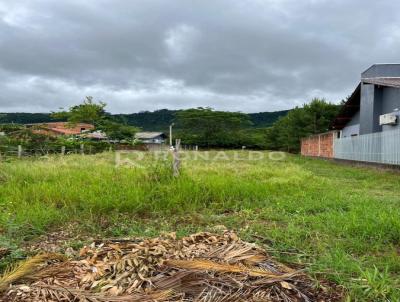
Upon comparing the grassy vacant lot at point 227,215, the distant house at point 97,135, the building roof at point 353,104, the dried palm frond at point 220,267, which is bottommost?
the grassy vacant lot at point 227,215

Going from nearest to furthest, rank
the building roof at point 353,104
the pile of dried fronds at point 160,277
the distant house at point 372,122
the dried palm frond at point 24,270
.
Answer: the pile of dried fronds at point 160,277
the dried palm frond at point 24,270
the distant house at point 372,122
the building roof at point 353,104

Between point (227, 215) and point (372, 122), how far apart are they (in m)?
13.0

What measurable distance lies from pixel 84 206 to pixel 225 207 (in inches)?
67.3

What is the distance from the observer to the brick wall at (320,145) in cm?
2009

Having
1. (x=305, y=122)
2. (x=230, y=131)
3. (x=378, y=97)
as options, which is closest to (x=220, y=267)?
(x=378, y=97)

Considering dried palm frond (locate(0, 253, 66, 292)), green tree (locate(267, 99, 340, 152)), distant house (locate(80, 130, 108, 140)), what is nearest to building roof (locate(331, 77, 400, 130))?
green tree (locate(267, 99, 340, 152))

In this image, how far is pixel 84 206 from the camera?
4.55 metres

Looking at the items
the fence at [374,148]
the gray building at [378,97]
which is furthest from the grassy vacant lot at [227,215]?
the gray building at [378,97]

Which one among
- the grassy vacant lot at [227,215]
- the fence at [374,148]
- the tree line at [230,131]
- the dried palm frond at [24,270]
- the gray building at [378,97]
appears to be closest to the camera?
the dried palm frond at [24,270]

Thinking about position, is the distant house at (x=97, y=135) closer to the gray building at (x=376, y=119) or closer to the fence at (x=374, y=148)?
the gray building at (x=376, y=119)

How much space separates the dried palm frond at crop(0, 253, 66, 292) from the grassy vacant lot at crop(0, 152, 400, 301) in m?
0.37

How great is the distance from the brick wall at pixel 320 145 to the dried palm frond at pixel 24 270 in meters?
18.7

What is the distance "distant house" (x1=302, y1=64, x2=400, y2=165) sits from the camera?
12617 millimetres

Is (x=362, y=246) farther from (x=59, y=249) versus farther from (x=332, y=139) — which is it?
(x=332, y=139)
